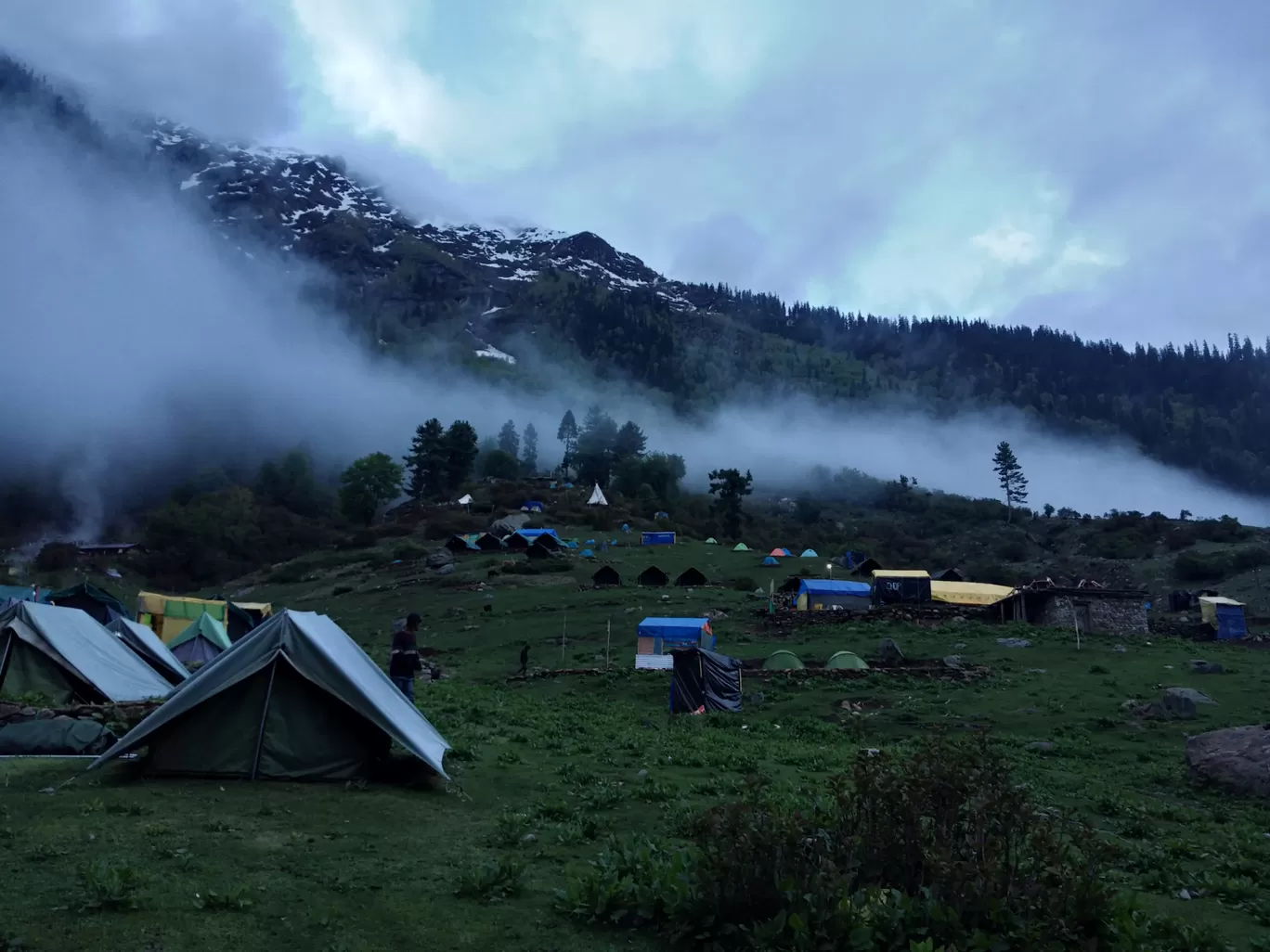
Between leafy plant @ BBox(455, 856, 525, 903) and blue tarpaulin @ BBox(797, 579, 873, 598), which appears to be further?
blue tarpaulin @ BBox(797, 579, 873, 598)

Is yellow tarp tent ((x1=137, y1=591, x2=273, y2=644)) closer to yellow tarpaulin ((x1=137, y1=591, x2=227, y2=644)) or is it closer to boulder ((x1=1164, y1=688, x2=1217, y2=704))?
yellow tarpaulin ((x1=137, y1=591, x2=227, y2=644))

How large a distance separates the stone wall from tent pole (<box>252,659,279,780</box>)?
47.4 m

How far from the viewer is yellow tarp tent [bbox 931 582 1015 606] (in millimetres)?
65938

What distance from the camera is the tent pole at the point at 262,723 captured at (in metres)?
11.1

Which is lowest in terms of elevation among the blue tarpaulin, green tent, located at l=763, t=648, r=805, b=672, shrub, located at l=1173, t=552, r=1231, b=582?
green tent, located at l=763, t=648, r=805, b=672

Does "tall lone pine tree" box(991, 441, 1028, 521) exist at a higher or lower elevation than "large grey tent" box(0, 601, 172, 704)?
higher

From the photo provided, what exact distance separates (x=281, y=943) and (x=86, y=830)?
3576mm

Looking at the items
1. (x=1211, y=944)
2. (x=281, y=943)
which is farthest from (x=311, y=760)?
(x=1211, y=944)

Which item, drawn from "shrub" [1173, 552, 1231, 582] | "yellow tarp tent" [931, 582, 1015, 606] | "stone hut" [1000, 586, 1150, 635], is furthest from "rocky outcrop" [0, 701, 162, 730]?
"shrub" [1173, 552, 1231, 582]

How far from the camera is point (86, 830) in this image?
28.0 ft

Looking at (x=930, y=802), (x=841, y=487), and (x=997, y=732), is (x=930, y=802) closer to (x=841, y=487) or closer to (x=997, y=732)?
(x=997, y=732)

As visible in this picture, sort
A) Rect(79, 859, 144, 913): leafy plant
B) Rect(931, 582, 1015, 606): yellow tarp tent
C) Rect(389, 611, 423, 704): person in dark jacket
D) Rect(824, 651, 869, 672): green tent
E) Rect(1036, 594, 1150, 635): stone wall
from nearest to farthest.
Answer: Rect(79, 859, 144, 913): leafy plant, Rect(389, 611, 423, 704): person in dark jacket, Rect(824, 651, 869, 672): green tent, Rect(1036, 594, 1150, 635): stone wall, Rect(931, 582, 1015, 606): yellow tarp tent

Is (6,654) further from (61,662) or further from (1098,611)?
(1098,611)

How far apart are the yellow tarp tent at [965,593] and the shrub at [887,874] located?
202 feet
